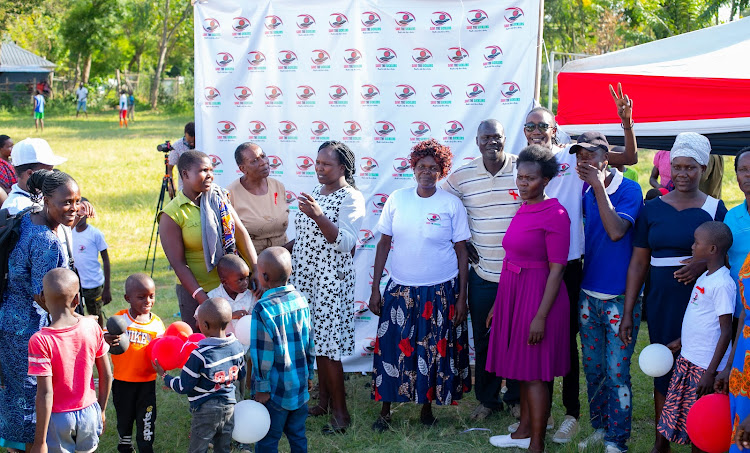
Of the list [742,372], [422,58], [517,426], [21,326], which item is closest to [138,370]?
[21,326]

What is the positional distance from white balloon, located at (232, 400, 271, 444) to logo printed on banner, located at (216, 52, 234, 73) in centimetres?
350

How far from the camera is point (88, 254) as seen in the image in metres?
6.16

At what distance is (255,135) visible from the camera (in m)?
6.36

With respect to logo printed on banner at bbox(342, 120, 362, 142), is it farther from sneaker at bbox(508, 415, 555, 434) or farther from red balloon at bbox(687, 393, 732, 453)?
red balloon at bbox(687, 393, 732, 453)

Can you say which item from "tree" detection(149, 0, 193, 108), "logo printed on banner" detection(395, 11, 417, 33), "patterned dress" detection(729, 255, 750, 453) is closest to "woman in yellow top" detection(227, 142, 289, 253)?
"logo printed on banner" detection(395, 11, 417, 33)

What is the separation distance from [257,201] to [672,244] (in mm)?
2911

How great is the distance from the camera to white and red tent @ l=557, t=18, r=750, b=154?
5047mm

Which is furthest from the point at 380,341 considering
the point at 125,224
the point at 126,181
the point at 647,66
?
the point at 126,181

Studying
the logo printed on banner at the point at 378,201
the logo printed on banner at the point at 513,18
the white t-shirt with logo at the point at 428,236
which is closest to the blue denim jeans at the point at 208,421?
the white t-shirt with logo at the point at 428,236

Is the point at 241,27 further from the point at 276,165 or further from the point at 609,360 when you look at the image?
the point at 609,360

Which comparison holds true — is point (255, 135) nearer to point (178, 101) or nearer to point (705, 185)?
point (705, 185)

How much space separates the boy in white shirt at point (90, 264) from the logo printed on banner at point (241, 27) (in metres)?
2.06

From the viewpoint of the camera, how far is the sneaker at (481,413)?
5.20 meters

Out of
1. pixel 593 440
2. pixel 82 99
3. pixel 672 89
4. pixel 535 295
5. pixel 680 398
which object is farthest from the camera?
pixel 82 99
